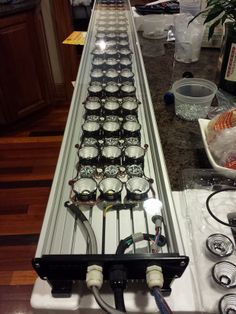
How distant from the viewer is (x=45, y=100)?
2570 mm

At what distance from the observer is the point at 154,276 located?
438mm

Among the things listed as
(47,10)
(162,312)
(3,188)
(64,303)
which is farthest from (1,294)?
(47,10)

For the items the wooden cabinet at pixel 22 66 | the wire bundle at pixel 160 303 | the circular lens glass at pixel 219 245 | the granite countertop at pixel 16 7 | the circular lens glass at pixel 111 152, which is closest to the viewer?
the wire bundle at pixel 160 303

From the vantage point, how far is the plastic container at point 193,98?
2.77ft

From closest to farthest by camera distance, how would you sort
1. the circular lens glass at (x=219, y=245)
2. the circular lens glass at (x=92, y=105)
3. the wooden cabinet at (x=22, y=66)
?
the circular lens glass at (x=219, y=245) → the circular lens glass at (x=92, y=105) → the wooden cabinet at (x=22, y=66)

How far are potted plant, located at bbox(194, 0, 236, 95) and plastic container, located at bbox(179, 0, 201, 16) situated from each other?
0.57 meters

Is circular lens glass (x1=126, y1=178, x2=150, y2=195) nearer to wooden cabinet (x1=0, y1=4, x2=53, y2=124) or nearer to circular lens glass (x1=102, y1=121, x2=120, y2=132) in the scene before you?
circular lens glass (x1=102, y1=121, x2=120, y2=132)

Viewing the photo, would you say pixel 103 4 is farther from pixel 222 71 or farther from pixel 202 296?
pixel 202 296

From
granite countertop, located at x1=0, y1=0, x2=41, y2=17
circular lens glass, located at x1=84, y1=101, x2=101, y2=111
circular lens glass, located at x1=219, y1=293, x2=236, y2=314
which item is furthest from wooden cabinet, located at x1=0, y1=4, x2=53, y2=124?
circular lens glass, located at x1=219, y1=293, x2=236, y2=314

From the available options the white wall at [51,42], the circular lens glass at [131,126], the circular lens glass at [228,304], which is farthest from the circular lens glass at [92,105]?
the white wall at [51,42]

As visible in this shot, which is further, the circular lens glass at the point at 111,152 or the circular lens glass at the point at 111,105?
the circular lens glass at the point at 111,105

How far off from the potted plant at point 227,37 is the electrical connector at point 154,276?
2.38 feet

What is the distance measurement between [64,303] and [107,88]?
649 millimetres

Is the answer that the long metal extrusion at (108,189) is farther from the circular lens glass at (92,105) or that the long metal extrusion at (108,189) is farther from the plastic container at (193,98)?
the plastic container at (193,98)
